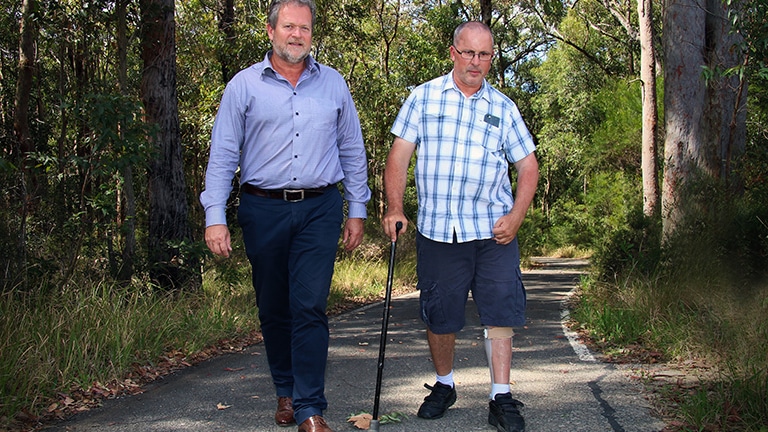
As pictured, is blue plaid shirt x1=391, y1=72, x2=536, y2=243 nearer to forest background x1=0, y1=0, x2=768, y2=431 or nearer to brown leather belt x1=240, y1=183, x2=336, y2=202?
brown leather belt x1=240, y1=183, x2=336, y2=202

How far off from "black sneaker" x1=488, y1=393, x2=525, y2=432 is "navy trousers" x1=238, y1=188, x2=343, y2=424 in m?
0.96

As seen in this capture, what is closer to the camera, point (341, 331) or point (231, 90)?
point (231, 90)

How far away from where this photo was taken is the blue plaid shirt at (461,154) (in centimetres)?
481

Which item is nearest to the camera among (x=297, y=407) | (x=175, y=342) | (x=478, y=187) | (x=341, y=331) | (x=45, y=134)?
(x=297, y=407)

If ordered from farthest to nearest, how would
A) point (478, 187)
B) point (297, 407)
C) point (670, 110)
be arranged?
1. point (670, 110)
2. point (478, 187)
3. point (297, 407)

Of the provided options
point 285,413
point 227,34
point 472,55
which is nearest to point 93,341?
point 285,413

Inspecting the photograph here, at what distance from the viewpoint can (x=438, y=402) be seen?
5.07 metres

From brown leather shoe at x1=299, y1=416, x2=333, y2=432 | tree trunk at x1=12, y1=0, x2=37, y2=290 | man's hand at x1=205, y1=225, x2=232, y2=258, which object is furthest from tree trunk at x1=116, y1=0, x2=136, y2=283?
brown leather shoe at x1=299, y1=416, x2=333, y2=432

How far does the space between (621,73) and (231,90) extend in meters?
33.7

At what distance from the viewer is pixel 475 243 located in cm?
486

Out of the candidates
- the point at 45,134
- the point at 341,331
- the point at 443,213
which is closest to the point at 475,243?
the point at 443,213

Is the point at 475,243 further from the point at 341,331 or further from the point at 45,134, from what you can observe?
the point at 45,134

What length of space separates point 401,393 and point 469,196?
1760mm

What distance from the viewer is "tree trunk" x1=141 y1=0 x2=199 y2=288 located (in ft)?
35.0
